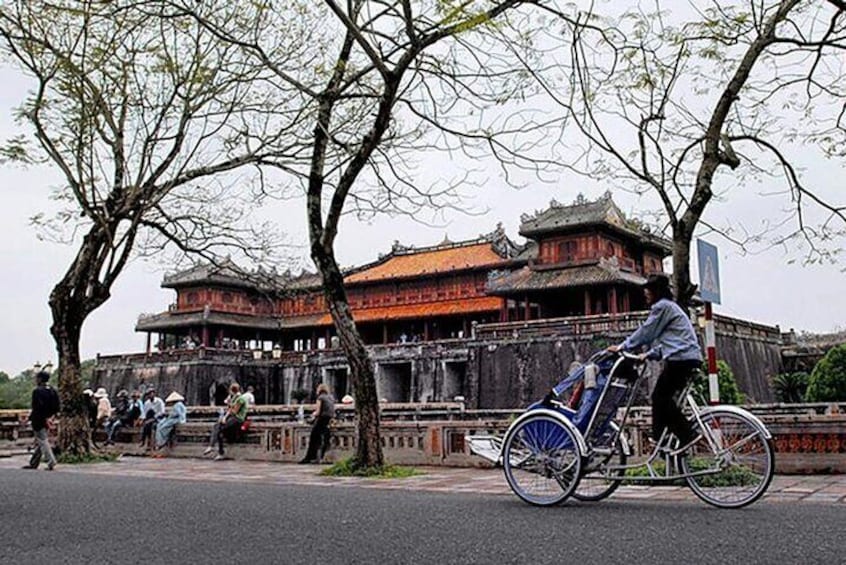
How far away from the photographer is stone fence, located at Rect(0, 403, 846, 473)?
964 centimetres

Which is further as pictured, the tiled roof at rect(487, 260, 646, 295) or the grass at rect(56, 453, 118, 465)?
the tiled roof at rect(487, 260, 646, 295)

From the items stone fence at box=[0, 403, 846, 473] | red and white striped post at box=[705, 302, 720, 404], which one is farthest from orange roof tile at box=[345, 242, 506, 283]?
red and white striped post at box=[705, 302, 720, 404]

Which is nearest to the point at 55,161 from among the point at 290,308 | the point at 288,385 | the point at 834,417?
the point at 834,417

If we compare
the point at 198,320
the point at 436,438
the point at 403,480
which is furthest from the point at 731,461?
the point at 198,320

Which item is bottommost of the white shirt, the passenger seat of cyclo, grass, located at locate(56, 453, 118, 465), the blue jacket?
grass, located at locate(56, 453, 118, 465)

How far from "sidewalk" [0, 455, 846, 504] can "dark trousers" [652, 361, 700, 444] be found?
85 cm

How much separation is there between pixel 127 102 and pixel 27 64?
5.32 ft

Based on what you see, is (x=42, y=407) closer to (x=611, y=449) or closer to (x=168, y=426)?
(x=168, y=426)

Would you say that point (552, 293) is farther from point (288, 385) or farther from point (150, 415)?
point (150, 415)

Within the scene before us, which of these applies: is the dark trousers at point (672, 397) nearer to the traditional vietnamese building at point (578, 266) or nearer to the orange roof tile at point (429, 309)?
the traditional vietnamese building at point (578, 266)

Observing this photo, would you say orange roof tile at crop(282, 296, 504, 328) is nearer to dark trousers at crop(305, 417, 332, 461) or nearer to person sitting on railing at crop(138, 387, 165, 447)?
person sitting on railing at crop(138, 387, 165, 447)

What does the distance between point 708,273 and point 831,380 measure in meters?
19.1

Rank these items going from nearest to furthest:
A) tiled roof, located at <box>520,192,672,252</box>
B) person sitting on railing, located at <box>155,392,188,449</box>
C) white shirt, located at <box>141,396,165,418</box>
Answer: person sitting on railing, located at <box>155,392,188,449</box> < white shirt, located at <box>141,396,165,418</box> < tiled roof, located at <box>520,192,672,252</box>

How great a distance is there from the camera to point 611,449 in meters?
6.20
